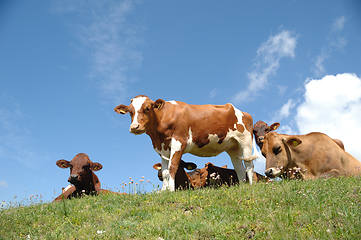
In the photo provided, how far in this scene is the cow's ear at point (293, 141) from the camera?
412 inches

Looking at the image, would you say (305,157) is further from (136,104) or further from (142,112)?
(136,104)

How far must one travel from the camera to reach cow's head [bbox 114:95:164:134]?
366 inches

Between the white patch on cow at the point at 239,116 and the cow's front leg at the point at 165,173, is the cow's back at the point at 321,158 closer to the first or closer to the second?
the white patch on cow at the point at 239,116

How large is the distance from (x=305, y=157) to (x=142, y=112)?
225 inches

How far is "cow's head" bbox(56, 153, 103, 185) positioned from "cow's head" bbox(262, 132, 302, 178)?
622cm

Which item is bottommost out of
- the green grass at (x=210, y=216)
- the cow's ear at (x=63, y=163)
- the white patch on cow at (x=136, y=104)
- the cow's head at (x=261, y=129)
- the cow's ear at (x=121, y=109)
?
the green grass at (x=210, y=216)

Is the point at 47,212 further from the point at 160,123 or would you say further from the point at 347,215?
the point at 347,215

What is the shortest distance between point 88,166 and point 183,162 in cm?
360

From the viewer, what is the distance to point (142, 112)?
31.2ft

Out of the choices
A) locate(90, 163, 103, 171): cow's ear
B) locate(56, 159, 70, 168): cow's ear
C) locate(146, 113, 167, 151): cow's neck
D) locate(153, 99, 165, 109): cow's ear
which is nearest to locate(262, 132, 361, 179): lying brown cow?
locate(146, 113, 167, 151): cow's neck

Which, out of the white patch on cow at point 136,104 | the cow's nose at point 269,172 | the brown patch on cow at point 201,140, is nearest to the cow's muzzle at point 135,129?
the white patch on cow at point 136,104

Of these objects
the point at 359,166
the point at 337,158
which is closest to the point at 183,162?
the point at 337,158

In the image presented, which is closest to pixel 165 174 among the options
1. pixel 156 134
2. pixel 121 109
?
pixel 156 134

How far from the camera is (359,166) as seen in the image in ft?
35.9
